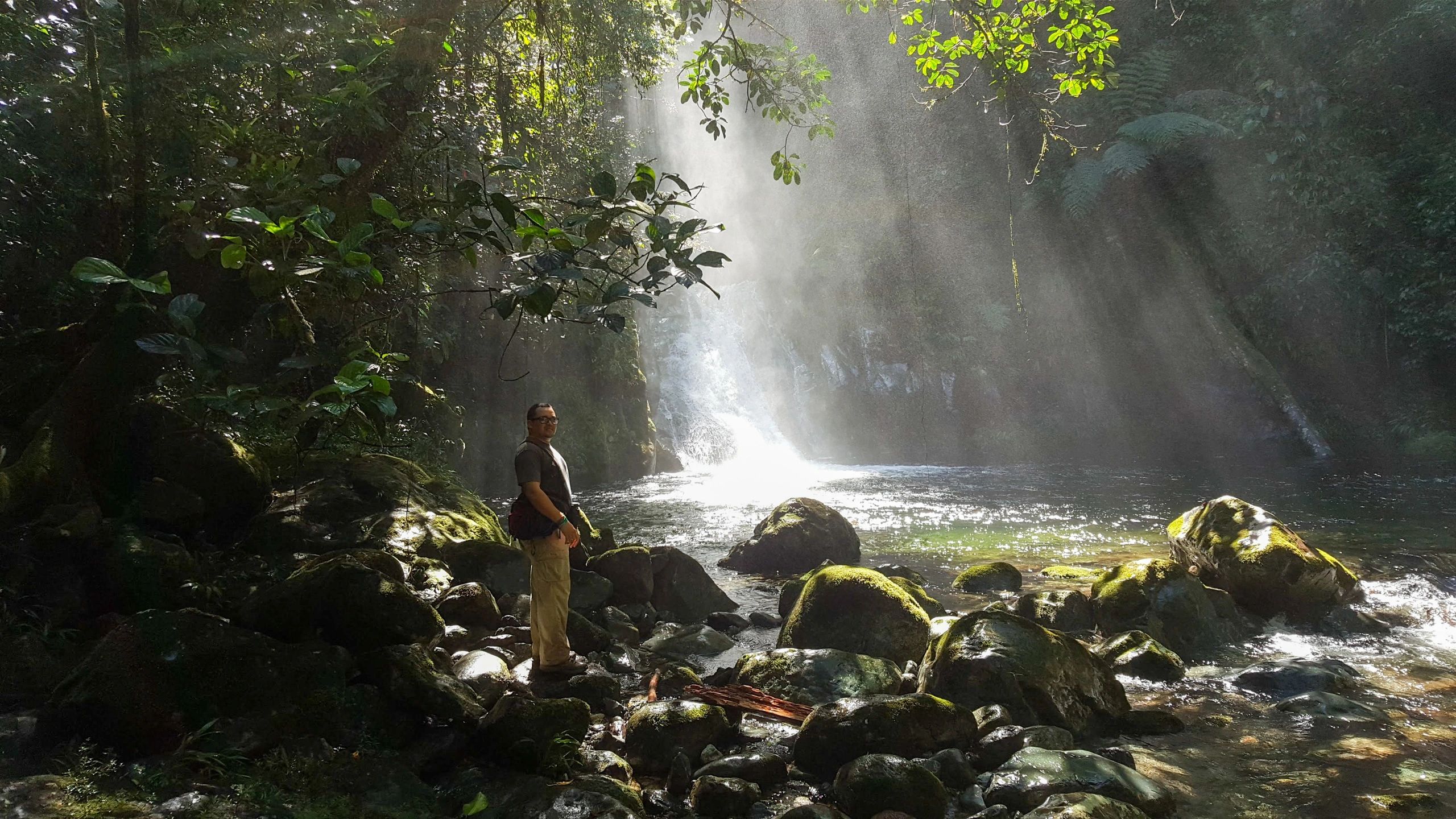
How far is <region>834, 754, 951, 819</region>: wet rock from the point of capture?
3.72 metres

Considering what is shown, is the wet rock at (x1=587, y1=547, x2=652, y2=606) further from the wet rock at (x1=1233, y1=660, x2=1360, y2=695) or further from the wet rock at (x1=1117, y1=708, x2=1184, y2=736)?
the wet rock at (x1=1233, y1=660, x2=1360, y2=695)

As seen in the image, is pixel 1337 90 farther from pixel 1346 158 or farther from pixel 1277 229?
pixel 1277 229

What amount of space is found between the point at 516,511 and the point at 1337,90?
24.8 metres

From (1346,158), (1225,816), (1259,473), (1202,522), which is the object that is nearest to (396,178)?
(1225,816)

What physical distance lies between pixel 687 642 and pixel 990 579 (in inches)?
151

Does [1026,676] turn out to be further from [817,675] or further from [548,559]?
[548,559]

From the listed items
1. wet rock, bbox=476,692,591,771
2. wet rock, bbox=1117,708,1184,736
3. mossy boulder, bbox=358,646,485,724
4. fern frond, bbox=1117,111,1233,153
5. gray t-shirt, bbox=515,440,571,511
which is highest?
fern frond, bbox=1117,111,1233,153

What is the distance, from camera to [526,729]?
3932mm

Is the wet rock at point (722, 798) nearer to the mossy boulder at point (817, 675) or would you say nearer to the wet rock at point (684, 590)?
the mossy boulder at point (817, 675)

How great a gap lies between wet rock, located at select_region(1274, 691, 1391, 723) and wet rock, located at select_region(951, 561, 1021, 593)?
3.42m

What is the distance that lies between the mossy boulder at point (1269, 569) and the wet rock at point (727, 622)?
4619mm

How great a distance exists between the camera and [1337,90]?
68.5ft

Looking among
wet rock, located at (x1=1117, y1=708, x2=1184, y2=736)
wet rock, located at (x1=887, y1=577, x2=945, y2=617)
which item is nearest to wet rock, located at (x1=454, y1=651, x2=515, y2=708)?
wet rock, located at (x1=887, y1=577, x2=945, y2=617)

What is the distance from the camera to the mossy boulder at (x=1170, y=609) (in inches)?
270
